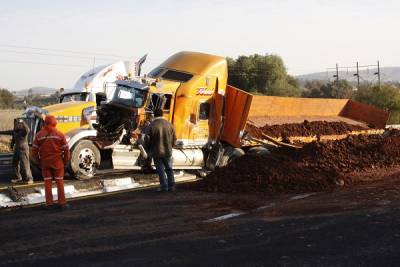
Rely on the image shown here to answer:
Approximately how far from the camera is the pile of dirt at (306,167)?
35.8 ft

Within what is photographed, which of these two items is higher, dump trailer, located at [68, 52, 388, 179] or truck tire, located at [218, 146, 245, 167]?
dump trailer, located at [68, 52, 388, 179]

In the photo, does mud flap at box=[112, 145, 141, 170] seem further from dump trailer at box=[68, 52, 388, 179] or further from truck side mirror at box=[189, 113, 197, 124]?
truck side mirror at box=[189, 113, 197, 124]

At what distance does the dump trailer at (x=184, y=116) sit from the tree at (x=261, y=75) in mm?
42284

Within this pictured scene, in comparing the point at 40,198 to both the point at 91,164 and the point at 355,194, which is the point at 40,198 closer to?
the point at 91,164

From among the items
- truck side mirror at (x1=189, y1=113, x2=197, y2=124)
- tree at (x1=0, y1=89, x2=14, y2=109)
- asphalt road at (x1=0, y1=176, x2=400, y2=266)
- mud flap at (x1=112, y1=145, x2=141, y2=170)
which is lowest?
asphalt road at (x1=0, y1=176, x2=400, y2=266)

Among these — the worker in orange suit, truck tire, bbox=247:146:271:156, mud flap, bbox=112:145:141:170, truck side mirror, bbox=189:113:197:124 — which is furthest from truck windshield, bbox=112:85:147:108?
the worker in orange suit

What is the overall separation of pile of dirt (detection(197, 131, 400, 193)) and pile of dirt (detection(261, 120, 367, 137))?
145 cm

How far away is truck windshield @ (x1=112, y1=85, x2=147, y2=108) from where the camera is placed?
13452 millimetres

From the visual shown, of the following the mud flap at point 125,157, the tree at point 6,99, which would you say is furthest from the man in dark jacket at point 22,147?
the tree at point 6,99

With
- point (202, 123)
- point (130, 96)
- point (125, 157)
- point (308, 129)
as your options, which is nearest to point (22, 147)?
point (125, 157)

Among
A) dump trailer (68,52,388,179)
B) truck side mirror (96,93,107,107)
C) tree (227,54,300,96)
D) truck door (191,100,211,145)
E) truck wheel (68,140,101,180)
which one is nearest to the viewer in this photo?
truck wheel (68,140,101,180)

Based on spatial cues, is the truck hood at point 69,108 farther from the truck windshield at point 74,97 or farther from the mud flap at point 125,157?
the mud flap at point 125,157

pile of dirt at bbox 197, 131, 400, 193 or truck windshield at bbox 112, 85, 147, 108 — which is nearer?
pile of dirt at bbox 197, 131, 400, 193

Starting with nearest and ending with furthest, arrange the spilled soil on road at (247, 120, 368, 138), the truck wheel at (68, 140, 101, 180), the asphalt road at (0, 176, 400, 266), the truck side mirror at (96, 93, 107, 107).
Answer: the asphalt road at (0, 176, 400, 266), the truck wheel at (68, 140, 101, 180), the truck side mirror at (96, 93, 107, 107), the spilled soil on road at (247, 120, 368, 138)
